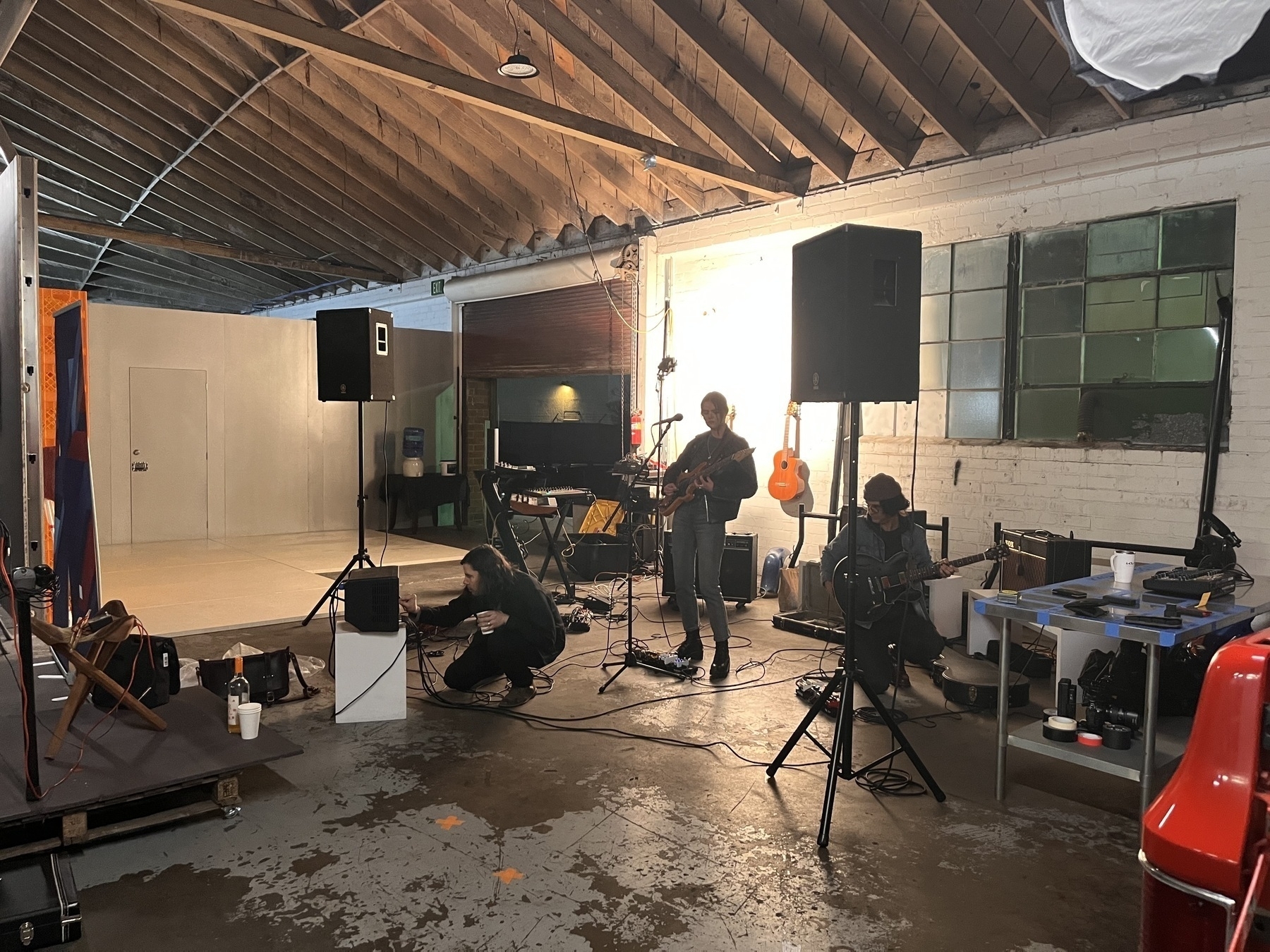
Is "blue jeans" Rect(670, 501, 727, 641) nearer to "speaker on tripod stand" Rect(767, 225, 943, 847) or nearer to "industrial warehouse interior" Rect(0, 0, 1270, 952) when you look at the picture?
"industrial warehouse interior" Rect(0, 0, 1270, 952)

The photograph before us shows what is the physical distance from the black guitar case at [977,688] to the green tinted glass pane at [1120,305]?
2.42m

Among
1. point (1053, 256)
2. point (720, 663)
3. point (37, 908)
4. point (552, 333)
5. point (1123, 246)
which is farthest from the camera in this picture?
A: point (552, 333)

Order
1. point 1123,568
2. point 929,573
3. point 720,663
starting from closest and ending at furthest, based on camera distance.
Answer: point 1123,568, point 929,573, point 720,663

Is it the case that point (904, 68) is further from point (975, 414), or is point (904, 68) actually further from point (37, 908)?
point (37, 908)

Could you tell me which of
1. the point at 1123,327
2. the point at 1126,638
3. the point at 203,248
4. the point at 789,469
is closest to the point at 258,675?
the point at 1126,638

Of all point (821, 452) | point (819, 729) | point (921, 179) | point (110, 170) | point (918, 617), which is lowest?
point (819, 729)

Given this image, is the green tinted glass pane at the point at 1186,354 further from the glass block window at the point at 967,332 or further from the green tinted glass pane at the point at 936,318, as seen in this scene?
the green tinted glass pane at the point at 936,318

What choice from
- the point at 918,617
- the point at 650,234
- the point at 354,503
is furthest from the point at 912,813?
the point at 354,503

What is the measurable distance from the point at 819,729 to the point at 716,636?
0.96 meters

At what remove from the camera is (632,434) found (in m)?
8.94

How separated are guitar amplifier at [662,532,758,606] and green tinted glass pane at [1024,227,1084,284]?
2756mm

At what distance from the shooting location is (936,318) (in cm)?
689

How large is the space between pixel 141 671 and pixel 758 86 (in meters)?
5.46

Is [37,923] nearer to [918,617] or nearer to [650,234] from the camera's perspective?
[918,617]
